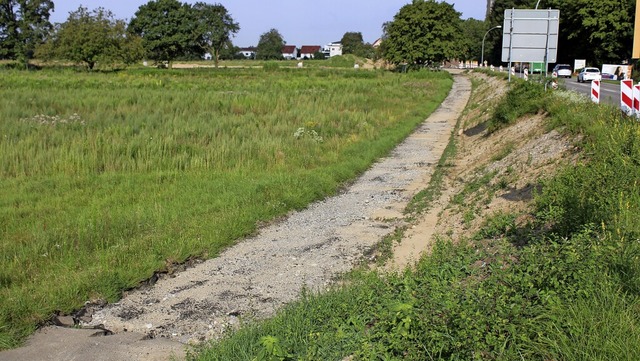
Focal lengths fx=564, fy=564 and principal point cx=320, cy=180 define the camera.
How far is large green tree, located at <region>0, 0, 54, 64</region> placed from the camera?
81438 millimetres

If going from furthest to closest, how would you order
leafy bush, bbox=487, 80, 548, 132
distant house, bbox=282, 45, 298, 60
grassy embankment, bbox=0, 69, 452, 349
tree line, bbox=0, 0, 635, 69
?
distant house, bbox=282, 45, 298, 60 → tree line, bbox=0, 0, 635, 69 → leafy bush, bbox=487, 80, 548, 132 → grassy embankment, bbox=0, 69, 452, 349

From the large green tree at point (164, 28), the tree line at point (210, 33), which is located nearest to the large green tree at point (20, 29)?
the tree line at point (210, 33)

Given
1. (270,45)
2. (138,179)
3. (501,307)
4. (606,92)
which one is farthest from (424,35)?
(270,45)

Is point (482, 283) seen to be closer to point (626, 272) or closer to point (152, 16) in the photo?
point (626, 272)

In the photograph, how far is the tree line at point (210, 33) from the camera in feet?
202

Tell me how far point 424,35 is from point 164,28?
42000 millimetres

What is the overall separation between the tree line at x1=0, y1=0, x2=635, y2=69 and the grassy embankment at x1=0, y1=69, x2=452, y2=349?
45.8 metres

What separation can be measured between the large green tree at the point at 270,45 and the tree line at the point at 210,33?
1963 inches

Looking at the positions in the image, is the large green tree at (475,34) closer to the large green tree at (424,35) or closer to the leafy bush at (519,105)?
the large green tree at (424,35)

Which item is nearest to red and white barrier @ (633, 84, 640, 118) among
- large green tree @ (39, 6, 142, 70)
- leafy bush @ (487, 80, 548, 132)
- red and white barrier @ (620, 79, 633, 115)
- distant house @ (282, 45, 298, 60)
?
red and white barrier @ (620, 79, 633, 115)

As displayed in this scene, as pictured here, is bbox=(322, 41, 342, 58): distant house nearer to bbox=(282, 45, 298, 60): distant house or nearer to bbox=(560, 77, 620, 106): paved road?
bbox=(282, 45, 298, 60): distant house

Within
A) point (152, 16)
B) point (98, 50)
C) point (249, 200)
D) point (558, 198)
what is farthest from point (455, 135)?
point (152, 16)

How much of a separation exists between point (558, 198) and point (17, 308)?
20.8ft

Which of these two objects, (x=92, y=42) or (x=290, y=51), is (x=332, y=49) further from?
(x=92, y=42)
